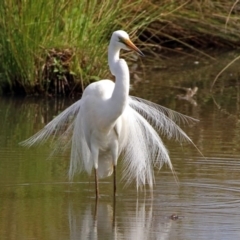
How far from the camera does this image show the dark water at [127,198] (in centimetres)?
531

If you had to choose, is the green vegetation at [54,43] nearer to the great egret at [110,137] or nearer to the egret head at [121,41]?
the great egret at [110,137]

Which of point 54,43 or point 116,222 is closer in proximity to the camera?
point 116,222

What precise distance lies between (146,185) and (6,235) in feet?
5.37

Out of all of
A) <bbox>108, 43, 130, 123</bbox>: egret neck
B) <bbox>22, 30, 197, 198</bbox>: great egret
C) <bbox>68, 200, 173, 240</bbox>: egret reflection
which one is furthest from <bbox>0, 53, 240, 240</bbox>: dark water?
<bbox>108, 43, 130, 123</bbox>: egret neck

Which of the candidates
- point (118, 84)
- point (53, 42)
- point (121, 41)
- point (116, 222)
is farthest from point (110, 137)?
point (53, 42)

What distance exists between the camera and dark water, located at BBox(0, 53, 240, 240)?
17.4 feet

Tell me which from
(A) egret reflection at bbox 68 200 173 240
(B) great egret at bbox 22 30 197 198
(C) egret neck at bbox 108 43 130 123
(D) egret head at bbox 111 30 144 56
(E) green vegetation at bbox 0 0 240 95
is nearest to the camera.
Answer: (A) egret reflection at bbox 68 200 173 240

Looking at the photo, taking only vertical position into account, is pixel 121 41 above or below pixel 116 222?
above

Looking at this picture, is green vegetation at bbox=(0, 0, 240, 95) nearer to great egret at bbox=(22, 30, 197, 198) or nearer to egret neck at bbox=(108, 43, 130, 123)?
great egret at bbox=(22, 30, 197, 198)

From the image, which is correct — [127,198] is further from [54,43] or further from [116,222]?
[54,43]

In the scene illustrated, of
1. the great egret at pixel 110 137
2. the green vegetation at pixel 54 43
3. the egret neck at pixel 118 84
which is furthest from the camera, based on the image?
the green vegetation at pixel 54 43

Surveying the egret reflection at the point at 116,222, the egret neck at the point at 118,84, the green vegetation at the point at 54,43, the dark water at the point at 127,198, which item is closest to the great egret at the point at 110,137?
the egret neck at the point at 118,84

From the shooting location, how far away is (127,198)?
6246 mm

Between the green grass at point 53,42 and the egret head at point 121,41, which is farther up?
the green grass at point 53,42
